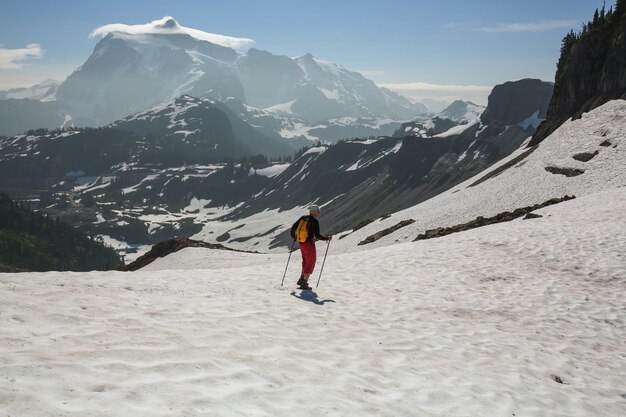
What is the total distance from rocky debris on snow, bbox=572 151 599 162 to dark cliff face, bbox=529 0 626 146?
22300 millimetres

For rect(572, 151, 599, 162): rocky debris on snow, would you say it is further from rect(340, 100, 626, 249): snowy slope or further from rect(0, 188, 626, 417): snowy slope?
rect(0, 188, 626, 417): snowy slope

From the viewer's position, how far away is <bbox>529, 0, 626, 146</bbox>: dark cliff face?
244ft

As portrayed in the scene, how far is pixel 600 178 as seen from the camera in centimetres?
4519

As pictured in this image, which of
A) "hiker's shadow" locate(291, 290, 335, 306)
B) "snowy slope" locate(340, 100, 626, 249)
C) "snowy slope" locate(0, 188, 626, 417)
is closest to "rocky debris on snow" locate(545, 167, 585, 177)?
"snowy slope" locate(340, 100, 626, 249)

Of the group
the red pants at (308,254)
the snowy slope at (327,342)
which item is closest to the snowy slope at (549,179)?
the snowy slope at (327,342)

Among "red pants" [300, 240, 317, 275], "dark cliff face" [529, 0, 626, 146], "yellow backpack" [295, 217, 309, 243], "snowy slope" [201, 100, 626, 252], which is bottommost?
"red pants" [300, 240, 317, 275]

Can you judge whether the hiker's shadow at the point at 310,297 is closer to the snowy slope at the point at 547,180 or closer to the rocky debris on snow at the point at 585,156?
the snowy slope at the point at 547,180

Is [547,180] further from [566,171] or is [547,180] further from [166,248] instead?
[166,248]

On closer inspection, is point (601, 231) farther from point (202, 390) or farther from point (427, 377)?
point (202, 390)

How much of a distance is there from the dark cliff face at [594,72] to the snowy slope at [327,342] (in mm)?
68625

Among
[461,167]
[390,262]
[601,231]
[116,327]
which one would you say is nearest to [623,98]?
[601,231]

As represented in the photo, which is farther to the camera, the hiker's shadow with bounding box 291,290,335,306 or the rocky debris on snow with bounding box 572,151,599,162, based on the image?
the rocky debris on snow with bounding box 572,151,599,162

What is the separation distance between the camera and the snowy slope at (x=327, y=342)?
22.9ft

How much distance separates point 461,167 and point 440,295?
6412 inches
